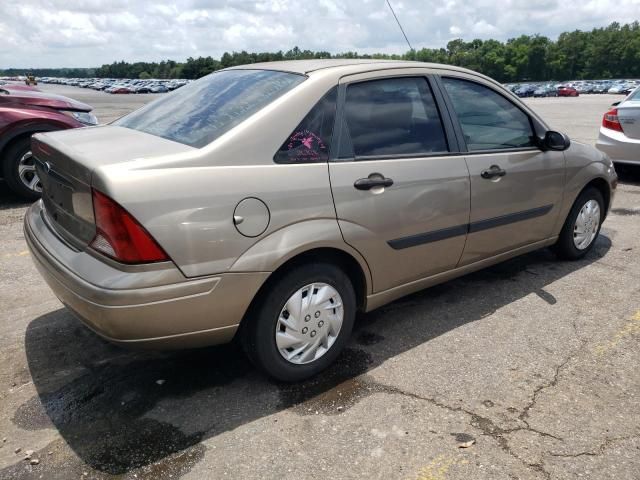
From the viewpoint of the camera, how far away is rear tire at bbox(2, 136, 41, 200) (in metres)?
6.54

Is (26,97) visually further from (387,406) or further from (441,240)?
(387,406)

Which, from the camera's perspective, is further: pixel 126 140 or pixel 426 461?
pixel 126 140

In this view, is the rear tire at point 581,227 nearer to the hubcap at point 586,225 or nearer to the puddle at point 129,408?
the hubcap at point 586,225

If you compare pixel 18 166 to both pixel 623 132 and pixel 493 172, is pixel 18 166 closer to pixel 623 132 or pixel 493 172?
pixel 493 172

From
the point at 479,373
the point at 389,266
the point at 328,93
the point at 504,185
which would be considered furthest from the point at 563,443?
the point at 328,93

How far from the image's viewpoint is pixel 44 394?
113 inches

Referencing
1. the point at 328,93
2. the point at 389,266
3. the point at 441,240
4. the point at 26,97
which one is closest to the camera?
the point at 328,93

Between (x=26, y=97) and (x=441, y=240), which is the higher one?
(x=26, y=97)

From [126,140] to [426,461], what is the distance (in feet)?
7.01

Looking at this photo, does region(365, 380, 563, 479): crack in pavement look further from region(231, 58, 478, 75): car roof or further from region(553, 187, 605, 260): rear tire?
region(553, 187, 605, 260): rear tire

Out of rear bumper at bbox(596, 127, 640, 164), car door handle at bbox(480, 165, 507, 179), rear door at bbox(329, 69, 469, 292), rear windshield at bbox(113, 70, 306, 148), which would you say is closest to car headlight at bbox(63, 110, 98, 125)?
rear windshield at bbox(113, 70, 306, 148)

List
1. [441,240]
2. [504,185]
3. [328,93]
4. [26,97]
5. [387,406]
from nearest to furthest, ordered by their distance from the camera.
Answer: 1. [387,406]
2. [328,93]
3. [441,240]
4. [504,185]
5. [26,97]

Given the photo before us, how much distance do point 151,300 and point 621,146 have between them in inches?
287

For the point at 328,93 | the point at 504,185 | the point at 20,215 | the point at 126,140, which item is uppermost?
the point at 328,93
